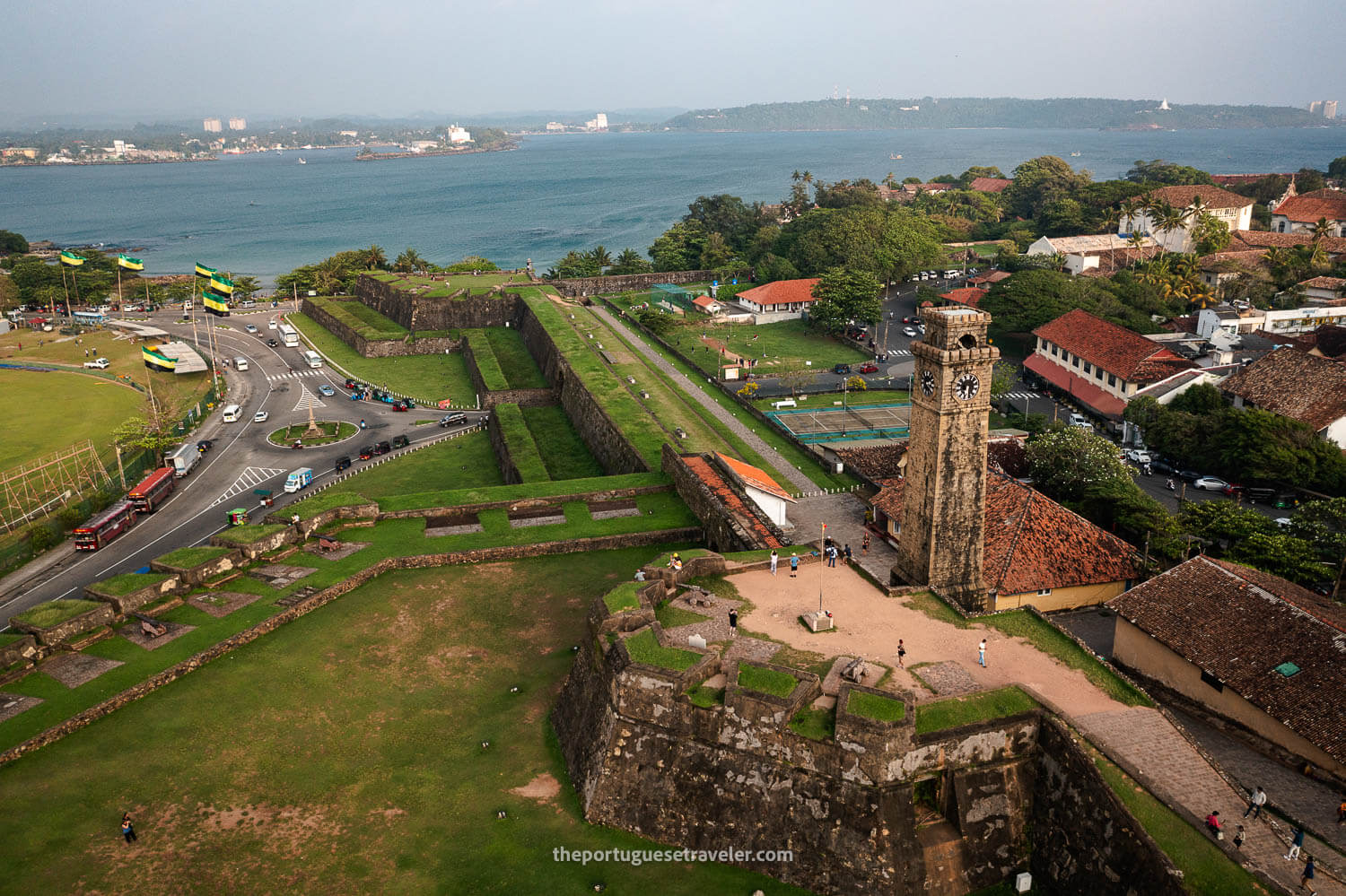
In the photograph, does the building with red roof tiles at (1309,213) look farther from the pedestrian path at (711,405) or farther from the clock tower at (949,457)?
the clock tower at (949,457)

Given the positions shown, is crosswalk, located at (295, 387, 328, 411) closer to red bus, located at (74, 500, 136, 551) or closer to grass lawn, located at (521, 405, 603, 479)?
grass lawn, located at (521, 405, 603, 479)

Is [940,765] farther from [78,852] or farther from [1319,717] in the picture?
[78,852]

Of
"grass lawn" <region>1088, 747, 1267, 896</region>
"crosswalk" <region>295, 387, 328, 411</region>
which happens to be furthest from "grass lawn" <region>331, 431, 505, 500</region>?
"grass lawn" <region>1088, 747, 1267, 896</region>

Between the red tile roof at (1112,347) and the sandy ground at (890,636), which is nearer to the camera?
the sandy ground at (890,636)

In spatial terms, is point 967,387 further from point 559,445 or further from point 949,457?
point 559,445

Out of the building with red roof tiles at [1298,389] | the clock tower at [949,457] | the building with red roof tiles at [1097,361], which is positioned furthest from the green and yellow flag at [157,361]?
the building with red roof tiles at [1298,389]

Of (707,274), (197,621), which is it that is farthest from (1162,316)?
(197,621)
